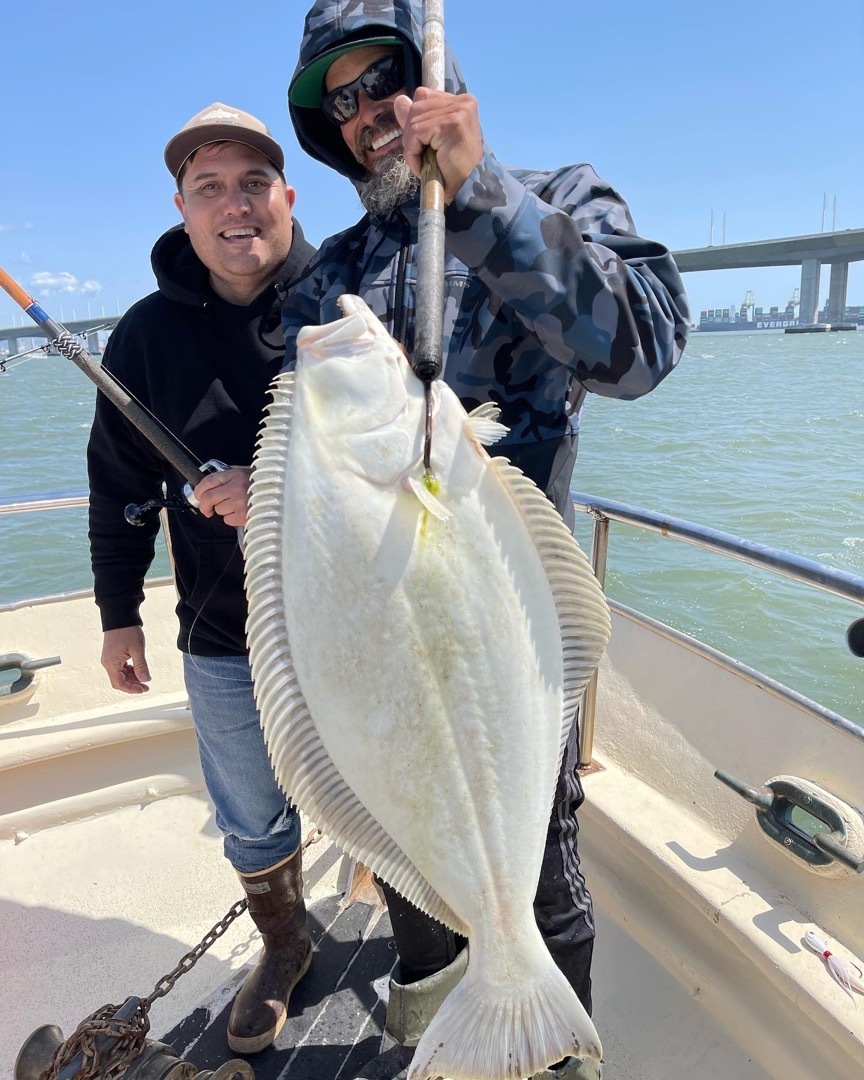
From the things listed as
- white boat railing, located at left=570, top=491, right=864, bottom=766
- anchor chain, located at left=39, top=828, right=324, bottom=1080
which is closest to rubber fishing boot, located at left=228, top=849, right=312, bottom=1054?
anchor chain, located at left=39, top=828, right=324, bottom=1080

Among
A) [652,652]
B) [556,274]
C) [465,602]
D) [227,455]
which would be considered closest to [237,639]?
[227,455]

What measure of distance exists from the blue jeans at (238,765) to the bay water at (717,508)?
1957 millimetres

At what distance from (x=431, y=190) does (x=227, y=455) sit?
1.24m

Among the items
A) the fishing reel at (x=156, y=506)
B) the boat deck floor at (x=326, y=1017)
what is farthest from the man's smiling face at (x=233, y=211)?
the boat deck floor at (x=326, y=1017)

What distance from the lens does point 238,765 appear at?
223 cm

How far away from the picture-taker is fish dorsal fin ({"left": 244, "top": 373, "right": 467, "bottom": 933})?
4.18 ft

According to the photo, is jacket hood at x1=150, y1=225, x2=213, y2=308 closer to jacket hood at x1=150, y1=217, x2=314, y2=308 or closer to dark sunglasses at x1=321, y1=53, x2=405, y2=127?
jacket hood at x1=150, y1=217, x2=314, y2=308

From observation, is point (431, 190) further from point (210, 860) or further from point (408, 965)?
point (210, 860)

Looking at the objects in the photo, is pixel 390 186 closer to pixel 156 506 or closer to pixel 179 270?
pixel 179 270

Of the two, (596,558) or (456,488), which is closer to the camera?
(456,488)

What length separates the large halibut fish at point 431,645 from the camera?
3.99 feet

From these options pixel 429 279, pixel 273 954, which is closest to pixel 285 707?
pixel 429 279

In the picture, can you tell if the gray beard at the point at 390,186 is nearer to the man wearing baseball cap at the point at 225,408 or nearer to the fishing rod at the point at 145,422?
the man wearing baseball cap at the point at 225,408

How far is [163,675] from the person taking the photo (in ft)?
11.9
